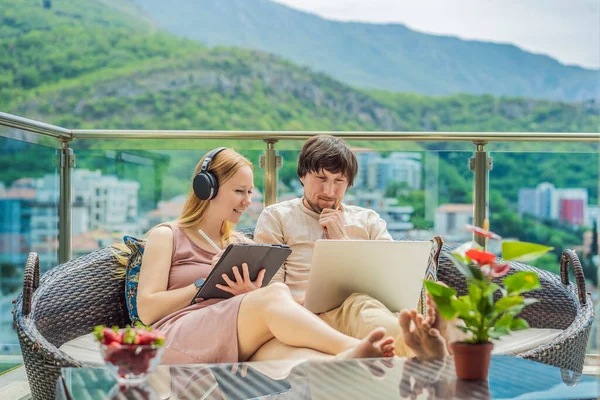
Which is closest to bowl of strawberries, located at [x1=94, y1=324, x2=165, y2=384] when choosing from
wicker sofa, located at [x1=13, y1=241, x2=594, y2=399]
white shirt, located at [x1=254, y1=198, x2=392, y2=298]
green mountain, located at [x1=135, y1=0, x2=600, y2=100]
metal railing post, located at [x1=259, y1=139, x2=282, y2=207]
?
wicker sofa, located at [x1=13, y1=241, x2=594, y2=399]

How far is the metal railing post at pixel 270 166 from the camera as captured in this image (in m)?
3.17

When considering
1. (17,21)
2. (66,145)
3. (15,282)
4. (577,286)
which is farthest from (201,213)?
(17,21)

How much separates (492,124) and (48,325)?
2180cm

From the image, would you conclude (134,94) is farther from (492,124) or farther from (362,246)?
(362,246)

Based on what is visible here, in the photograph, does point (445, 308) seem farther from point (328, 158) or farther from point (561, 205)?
point (561, 205)

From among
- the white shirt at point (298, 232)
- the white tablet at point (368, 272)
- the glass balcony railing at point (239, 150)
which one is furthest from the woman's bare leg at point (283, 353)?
the glass balcony railing at point (239, 150)

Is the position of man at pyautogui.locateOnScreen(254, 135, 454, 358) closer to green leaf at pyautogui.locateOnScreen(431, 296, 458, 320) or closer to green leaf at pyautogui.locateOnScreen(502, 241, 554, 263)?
green leaf at pyautogui.locateOnScreen(431, 296, 458, 320)

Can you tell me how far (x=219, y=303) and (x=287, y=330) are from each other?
0.30 meters

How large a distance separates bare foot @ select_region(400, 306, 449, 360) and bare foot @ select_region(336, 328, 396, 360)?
53 millimetres

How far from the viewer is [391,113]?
76.0ft

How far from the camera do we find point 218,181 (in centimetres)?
254

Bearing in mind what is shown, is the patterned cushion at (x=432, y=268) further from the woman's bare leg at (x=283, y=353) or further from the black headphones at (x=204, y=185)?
the black headphones at (x=204, y=185)

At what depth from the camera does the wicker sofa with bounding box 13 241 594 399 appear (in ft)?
6.64

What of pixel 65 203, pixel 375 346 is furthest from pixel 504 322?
pixel 65 203
